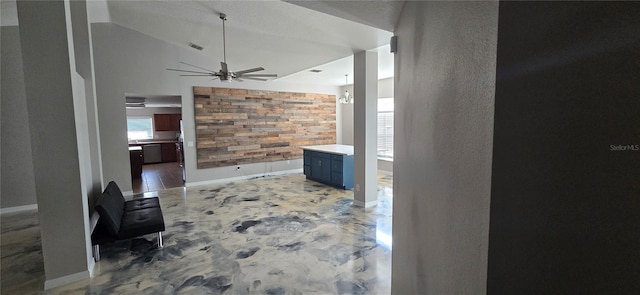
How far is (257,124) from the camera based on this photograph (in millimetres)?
7512

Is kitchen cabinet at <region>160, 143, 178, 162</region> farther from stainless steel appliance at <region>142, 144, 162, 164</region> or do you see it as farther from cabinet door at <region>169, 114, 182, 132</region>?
cabinet door at <region>169, 114, 182, 132</region>

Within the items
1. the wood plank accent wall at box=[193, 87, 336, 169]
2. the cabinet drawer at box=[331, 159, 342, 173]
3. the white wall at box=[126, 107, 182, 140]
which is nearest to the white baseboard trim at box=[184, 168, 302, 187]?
the wood plank accent wall at box=[193, 87, 336, 169]

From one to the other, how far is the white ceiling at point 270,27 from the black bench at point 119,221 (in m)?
2.58

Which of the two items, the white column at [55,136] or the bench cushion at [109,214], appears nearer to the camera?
the white column at [55,136]

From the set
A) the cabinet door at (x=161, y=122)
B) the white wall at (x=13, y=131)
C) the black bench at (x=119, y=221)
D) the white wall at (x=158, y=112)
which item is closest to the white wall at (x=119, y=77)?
the white wall at (x=13, y=131)

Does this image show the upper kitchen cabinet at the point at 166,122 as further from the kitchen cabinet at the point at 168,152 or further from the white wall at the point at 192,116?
the white wall at the point at 192,116

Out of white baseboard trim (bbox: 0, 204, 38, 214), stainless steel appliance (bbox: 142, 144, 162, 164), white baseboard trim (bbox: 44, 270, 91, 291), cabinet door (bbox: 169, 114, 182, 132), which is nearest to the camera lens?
white baseboard trim (bbox: 44, 270, 91, 291)

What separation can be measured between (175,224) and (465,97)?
4.49m

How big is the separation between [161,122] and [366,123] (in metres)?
9.52

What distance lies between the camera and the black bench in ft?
10.00

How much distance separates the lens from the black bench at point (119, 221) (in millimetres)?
3047

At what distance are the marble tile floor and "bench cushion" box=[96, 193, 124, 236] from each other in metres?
0.40

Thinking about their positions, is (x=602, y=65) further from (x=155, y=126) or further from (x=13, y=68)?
(x=155, y=126)

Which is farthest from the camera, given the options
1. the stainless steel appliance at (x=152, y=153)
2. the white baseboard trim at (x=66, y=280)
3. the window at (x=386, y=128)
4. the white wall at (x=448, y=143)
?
the stainless steel appliance at (x=152, y=153)
